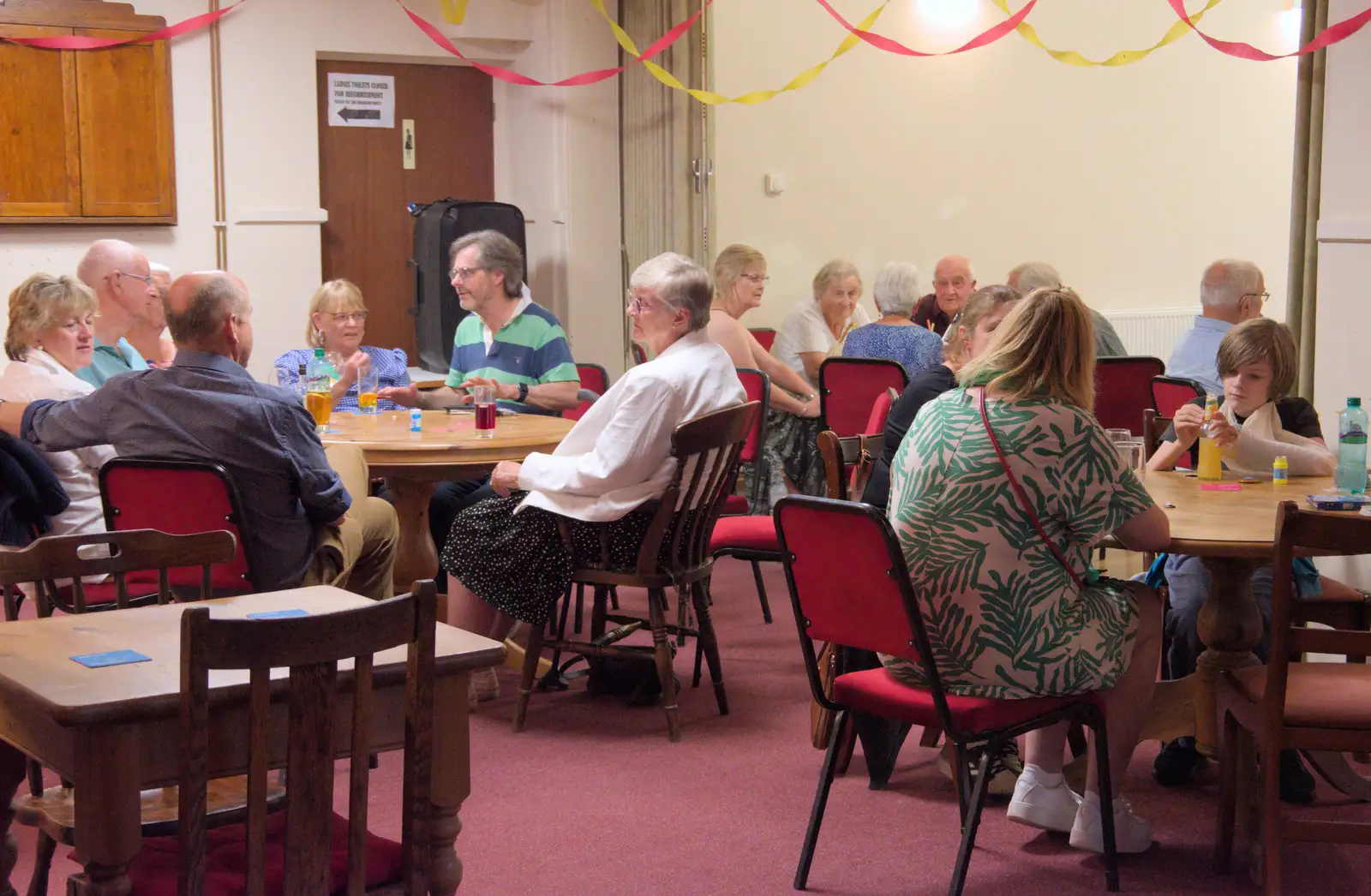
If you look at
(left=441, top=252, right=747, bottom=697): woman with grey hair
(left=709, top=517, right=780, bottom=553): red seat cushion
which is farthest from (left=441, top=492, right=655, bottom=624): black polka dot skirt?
(left=709, top=517, right=780, bottom=553): red seat cushion

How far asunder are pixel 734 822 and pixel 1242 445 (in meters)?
1.62

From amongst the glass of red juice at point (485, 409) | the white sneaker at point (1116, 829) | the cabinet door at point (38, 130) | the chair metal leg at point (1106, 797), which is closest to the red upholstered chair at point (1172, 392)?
the white sneaker at point (1116, 829)

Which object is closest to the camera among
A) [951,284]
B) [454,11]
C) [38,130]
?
[38,130]

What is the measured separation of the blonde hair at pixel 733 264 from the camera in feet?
21.2

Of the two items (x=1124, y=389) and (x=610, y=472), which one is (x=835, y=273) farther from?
(x=610, y=472)

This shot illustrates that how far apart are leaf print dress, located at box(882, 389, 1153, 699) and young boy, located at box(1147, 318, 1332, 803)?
0.86 meters

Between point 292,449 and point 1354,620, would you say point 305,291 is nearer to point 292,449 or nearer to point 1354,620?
point 292,449

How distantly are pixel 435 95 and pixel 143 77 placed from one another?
168 cm

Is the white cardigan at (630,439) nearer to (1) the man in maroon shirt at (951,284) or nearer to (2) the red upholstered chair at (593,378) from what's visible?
(2) the red upholstered chair at (593,378)

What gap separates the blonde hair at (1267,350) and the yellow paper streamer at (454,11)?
5129mm

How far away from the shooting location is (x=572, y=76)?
804cm

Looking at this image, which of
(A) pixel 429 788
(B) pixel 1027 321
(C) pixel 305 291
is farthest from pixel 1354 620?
(C) pixel 305 291

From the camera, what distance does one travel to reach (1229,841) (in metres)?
3.00

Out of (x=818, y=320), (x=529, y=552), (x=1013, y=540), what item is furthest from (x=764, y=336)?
(x=1013, y=540)
